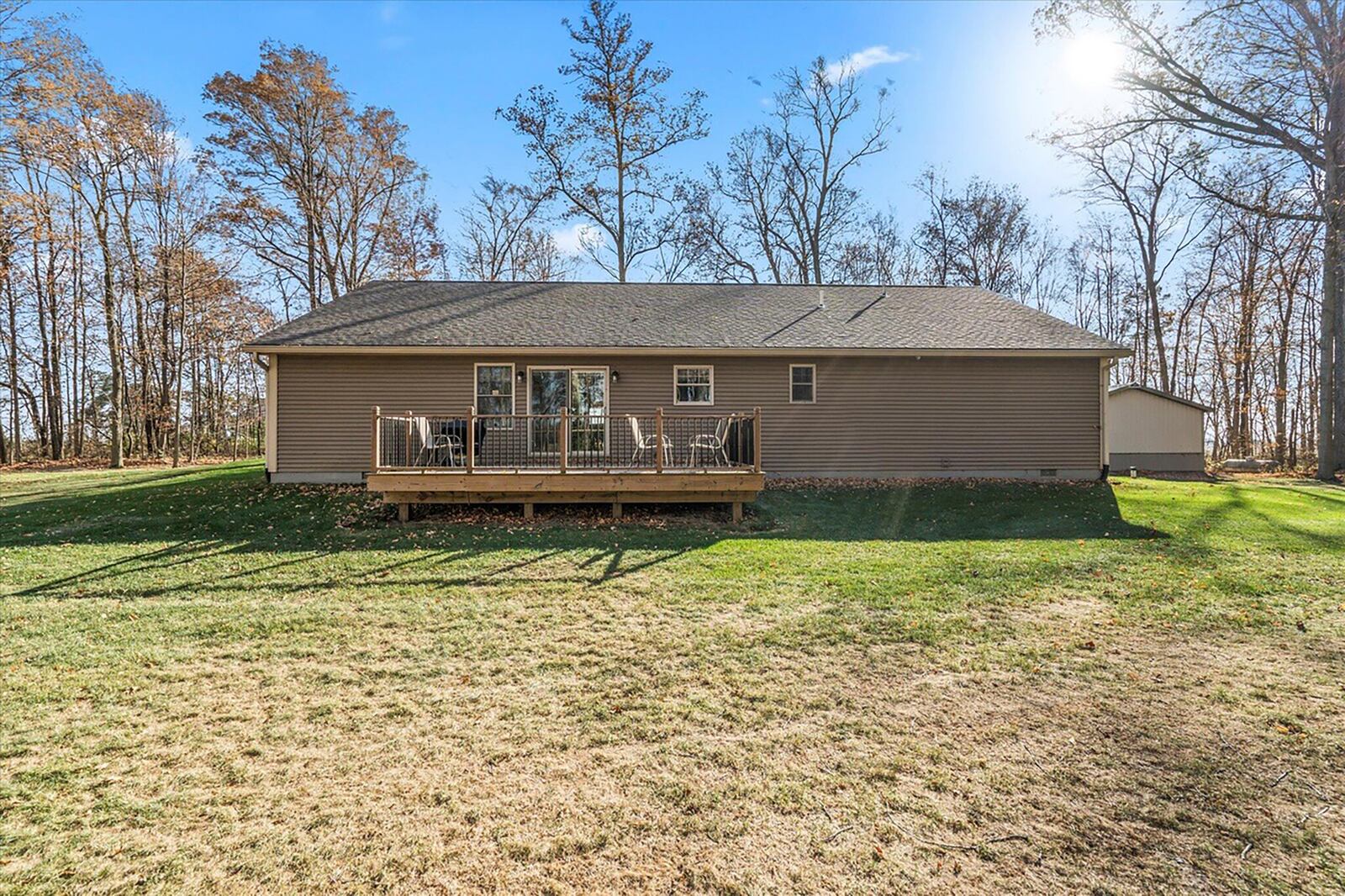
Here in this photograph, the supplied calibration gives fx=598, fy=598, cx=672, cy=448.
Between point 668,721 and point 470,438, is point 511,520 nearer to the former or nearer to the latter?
point 470,438

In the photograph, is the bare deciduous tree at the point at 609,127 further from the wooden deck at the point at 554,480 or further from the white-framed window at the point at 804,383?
the wooden deck at the point at 554,480

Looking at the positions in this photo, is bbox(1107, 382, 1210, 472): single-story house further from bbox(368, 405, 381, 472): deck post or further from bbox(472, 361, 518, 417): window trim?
bbox(368, 405, 381, 472): deck post

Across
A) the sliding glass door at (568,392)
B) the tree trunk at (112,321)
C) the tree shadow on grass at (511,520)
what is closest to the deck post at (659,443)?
the tree shadow on grass at (511,520)

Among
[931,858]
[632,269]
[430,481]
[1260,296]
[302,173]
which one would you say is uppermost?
[302,173]

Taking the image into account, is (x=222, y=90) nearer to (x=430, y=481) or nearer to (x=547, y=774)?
(x=430, y=481)

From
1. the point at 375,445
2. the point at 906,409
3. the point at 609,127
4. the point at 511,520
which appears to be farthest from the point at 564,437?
the point at 609,127

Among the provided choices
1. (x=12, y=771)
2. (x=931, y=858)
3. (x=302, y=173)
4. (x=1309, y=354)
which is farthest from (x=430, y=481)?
(x=1309, y=354)

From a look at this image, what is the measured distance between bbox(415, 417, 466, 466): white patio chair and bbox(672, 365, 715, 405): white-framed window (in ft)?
14.3

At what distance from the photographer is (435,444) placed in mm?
9570

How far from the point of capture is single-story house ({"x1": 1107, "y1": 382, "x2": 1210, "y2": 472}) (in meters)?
15.8

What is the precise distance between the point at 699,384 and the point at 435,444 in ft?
17.1

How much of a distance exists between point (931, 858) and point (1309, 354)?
103 feet

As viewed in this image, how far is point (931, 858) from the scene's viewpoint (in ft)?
7.30

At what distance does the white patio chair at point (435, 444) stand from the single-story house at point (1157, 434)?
16.2m
